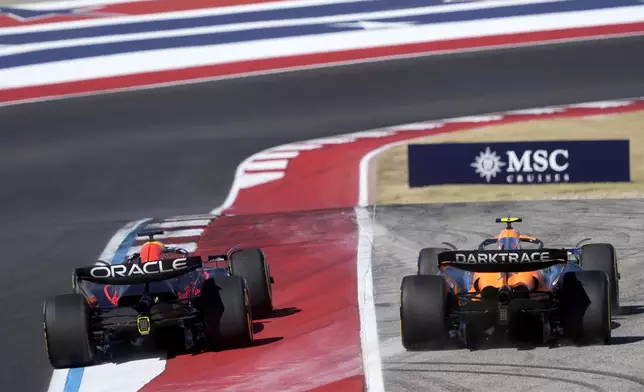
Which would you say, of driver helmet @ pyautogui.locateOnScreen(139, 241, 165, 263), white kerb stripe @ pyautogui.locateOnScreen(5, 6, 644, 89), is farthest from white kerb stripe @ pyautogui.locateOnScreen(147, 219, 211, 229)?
white kerb stripe @ pyautogui.locateOnScreen(5, 6, 644, 89)

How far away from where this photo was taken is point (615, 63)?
35750 mm

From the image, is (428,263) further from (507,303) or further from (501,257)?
(507,303)

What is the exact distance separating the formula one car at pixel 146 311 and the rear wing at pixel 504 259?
2080 millimetres

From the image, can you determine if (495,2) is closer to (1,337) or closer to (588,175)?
(588,175)

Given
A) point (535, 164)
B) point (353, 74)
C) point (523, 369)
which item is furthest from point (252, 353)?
point (353, 74)

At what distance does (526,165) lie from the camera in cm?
2466

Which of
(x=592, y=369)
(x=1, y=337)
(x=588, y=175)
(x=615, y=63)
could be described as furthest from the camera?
(x=615, y=63)

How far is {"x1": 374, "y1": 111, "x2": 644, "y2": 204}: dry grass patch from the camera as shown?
24.2 m

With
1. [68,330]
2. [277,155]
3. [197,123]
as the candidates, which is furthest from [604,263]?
[197,123]

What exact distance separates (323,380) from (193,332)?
77.0 inches

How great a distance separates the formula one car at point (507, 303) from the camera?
13562 millimetres

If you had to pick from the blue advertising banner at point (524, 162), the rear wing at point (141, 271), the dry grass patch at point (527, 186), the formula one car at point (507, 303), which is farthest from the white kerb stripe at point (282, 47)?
the formula one car at point (507, 303)

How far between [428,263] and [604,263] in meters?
1.80

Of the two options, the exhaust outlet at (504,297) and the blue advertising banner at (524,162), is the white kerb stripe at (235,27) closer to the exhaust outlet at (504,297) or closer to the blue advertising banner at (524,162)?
the blue advertising banner at (524,162)
